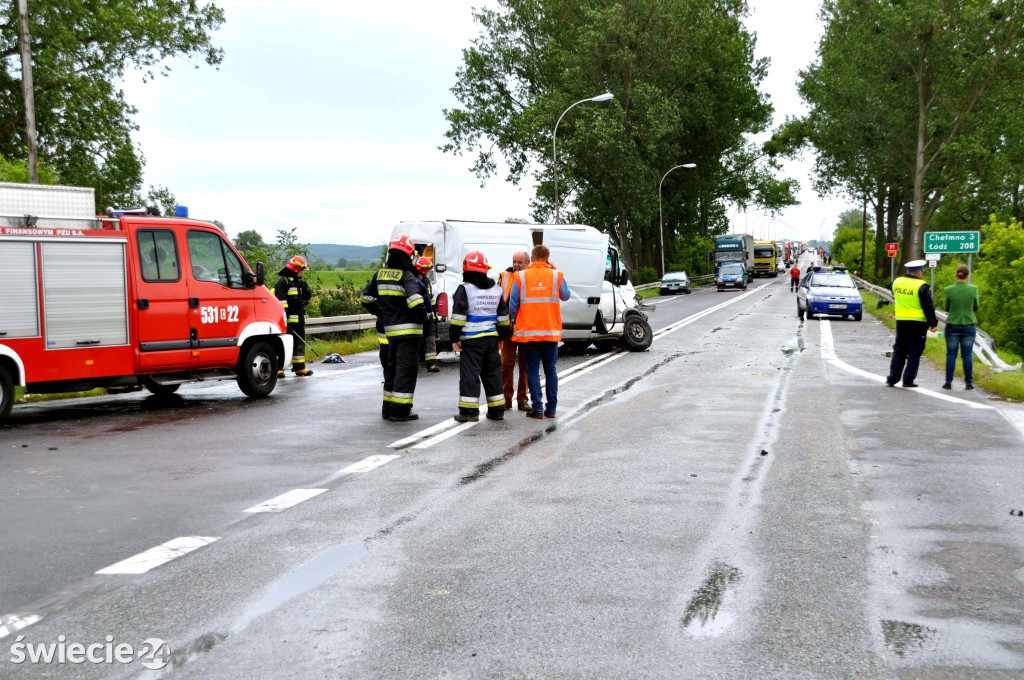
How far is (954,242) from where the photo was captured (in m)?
25.3

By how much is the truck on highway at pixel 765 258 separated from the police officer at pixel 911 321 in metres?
85.7

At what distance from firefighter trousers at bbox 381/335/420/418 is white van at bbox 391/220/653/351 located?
6906mm

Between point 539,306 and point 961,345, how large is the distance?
22.0 ft

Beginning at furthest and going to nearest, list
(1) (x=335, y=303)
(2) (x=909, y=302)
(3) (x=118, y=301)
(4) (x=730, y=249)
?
(4) (x=730, y=249)
(1) (x=335, y=303)
(2) (x=909, y=302)
(3) (x=118, y=301)

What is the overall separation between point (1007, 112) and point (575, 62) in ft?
67.2

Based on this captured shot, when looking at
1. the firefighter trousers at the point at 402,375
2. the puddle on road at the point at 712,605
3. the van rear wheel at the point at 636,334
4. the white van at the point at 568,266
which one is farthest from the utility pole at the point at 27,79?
the puddle on road at the point at 712,605

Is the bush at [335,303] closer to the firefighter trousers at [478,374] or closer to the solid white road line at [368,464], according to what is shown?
the firefighter trousers at [478,374]

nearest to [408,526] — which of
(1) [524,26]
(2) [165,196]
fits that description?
(2) [165,196]

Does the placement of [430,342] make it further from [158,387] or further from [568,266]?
[158,387]

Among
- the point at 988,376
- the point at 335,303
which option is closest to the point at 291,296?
the point at 335,303

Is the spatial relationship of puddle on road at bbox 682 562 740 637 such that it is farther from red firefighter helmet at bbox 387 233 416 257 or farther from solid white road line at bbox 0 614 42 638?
red firefighter helmet at bbox 387 233 416 257

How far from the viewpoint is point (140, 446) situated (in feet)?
31.1

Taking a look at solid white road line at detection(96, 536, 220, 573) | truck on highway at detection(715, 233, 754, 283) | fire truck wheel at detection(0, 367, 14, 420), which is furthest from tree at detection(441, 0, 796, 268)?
solid white road line at detection(96, 536, 220, 573)

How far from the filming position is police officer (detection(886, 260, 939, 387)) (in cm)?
1380
